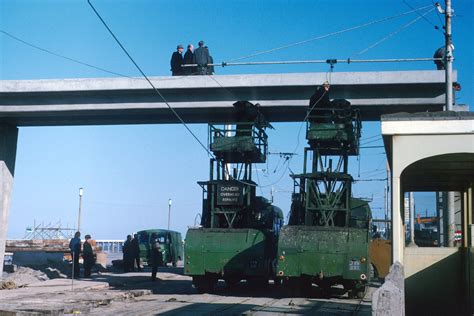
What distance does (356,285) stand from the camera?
2127cm

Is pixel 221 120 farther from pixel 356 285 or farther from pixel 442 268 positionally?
pixel 442 268

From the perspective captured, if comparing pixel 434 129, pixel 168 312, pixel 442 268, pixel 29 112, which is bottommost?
pixel 168 312

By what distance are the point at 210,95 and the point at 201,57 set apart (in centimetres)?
161

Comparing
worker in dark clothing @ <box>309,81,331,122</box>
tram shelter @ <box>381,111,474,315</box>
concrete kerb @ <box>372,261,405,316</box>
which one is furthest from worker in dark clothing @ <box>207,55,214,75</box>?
concrete kerb @ <box>372,261,405,316</box>

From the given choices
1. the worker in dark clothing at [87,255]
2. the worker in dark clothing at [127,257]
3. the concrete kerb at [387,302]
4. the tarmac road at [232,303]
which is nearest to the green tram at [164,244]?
the worker in dark clothing at [127,257]

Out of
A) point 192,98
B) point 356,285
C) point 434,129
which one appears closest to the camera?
point 434,129

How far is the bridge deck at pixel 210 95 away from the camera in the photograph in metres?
26.0

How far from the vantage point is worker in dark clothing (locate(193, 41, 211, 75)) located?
2739 cm

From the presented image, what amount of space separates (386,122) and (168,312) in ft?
25.3

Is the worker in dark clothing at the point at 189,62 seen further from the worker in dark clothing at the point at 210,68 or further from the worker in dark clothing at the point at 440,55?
the worker in dark clothing at the point at 440,55

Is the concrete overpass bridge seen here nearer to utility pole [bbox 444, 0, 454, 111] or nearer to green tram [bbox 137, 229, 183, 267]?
utility pole [bbox 444, 0, 454, 111]

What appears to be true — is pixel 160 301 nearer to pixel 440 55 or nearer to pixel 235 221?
pixel 235 221

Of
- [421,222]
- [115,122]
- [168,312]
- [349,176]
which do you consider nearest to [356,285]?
[349,176]

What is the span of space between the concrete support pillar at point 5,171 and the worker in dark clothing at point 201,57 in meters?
9.56
